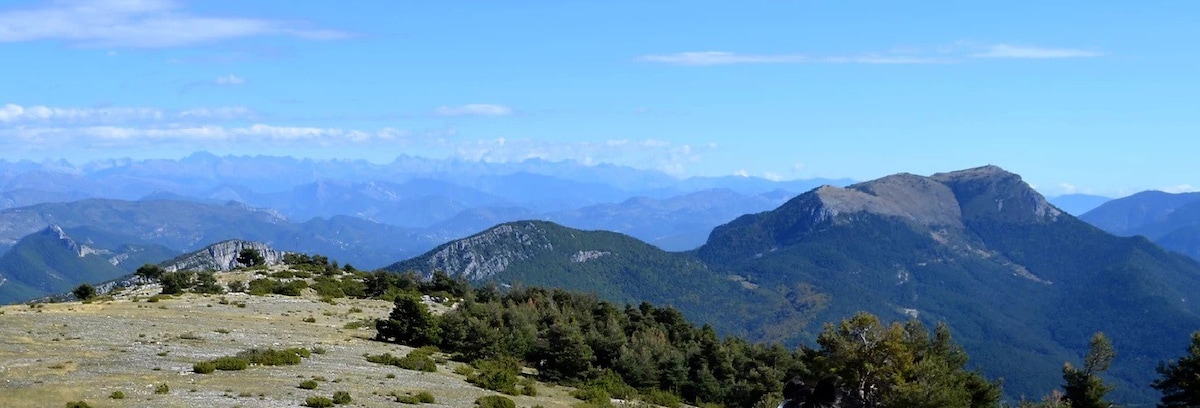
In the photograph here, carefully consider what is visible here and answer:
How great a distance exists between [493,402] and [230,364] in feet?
40.9

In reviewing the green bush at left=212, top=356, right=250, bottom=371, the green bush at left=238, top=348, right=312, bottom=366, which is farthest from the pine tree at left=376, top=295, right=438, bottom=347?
the green bush at left=212, top=356, right=250, bottom=371

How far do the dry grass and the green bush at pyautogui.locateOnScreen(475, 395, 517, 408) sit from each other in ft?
2.06

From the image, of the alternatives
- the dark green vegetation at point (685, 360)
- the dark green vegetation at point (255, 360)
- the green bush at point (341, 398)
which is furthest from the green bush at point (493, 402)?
the dark green vegetation at point (255, 360)

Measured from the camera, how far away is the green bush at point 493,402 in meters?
37.4

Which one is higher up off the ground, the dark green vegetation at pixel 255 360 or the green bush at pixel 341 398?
the dark green vegetation at pixel 255 360

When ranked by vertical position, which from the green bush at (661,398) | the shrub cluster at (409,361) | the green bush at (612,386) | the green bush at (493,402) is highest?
the shrub cluster at (409,361)

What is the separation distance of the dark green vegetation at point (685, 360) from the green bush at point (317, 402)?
37.4 ft

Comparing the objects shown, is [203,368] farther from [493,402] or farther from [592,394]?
[592,394]

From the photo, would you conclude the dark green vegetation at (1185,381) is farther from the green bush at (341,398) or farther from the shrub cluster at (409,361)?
the green bush at (341,398)

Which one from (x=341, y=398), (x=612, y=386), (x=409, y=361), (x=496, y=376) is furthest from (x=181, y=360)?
(x=612, y=386)

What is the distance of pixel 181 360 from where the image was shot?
40.5 metres

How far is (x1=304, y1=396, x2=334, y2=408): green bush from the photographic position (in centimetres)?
3306

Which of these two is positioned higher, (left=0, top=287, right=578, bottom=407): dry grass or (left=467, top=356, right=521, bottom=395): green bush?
(left=0, top=287, right=578, bottom=407): dry grass

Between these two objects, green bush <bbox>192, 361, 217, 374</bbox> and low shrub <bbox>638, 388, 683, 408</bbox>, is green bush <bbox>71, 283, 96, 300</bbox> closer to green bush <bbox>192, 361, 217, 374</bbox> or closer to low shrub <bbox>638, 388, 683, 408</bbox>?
Result: green bush <bbox>192, 361, 217, 374</bbox>
